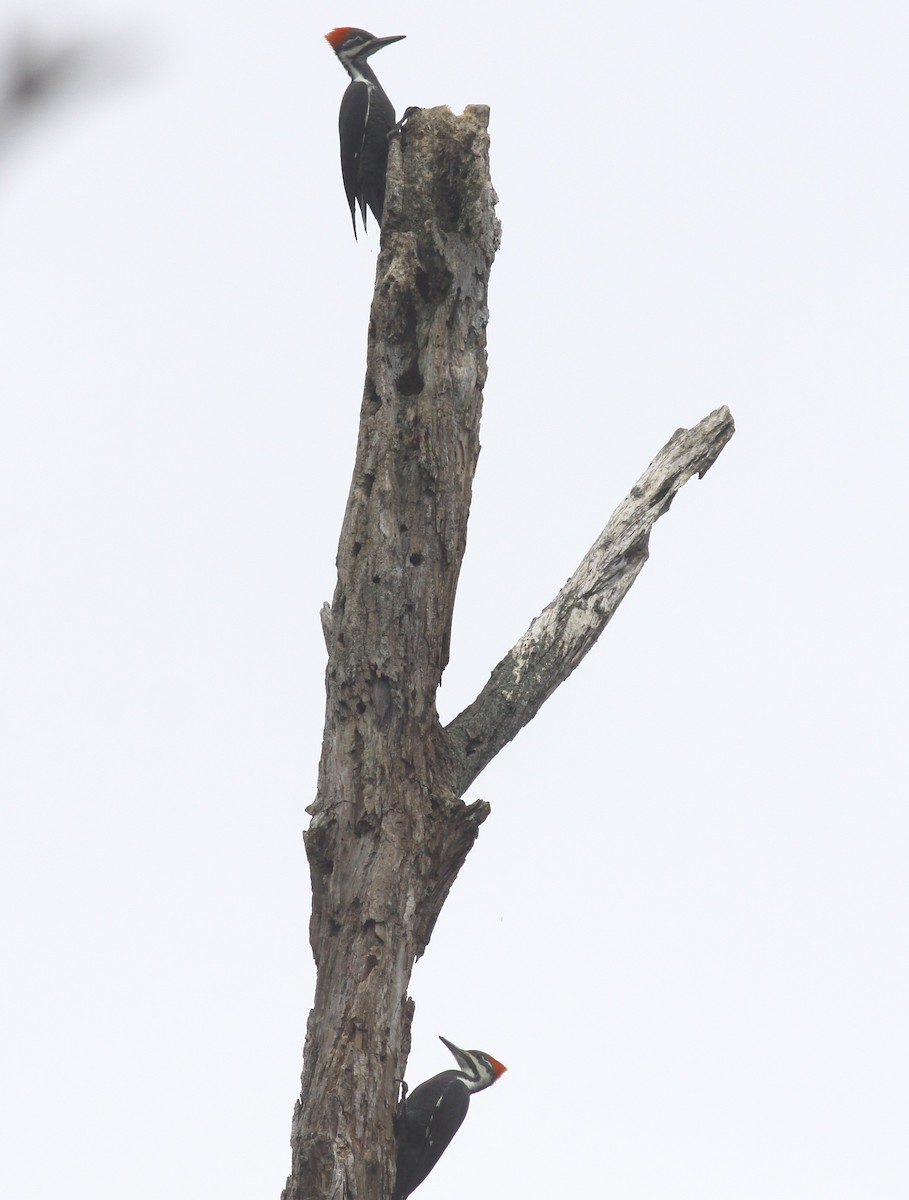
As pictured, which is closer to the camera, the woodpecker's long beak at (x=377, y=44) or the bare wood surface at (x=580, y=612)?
the bare wood surface at (x=580, y=612)

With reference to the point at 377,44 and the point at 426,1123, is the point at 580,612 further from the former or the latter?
the point at 377,44

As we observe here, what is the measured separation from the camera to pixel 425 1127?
414cm

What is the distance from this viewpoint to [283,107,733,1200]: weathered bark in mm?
3891

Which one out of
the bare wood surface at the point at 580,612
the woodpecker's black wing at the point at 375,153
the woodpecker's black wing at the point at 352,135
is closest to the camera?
the bare wood surface at the point at 580,612

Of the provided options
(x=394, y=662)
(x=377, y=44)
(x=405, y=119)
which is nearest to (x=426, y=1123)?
(x=394, y=662)

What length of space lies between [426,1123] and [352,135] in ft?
12.9

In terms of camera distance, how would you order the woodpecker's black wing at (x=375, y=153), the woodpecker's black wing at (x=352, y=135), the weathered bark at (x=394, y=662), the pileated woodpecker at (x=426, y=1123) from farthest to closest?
the woodpecker's black wing at (x=352, y=135) → the woodpecker's black wing at (x=375, y=153) → the pileated woodpecker at (x=426, y=1123) → the weathered bark at (x=394, y=662)

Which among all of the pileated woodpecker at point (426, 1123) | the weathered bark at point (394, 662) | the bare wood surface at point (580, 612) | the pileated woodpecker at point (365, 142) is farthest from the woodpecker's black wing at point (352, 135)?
the pileated woodpecker at point (426, 1123)

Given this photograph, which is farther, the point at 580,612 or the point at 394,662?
the point at 580,612

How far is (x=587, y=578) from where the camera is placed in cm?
457

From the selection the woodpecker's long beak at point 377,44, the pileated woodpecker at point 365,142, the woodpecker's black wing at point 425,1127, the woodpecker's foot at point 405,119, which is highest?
the woodpecker's long beak at point 377,44

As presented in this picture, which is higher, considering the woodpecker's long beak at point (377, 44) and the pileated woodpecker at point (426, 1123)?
the woodpecker's long beak at point (377, 44)

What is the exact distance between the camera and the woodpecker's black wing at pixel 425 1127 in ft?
13.3

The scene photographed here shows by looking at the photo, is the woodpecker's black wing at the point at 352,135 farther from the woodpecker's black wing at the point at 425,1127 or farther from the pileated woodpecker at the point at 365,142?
the woodpecker's black wing at the point at 425,1127
